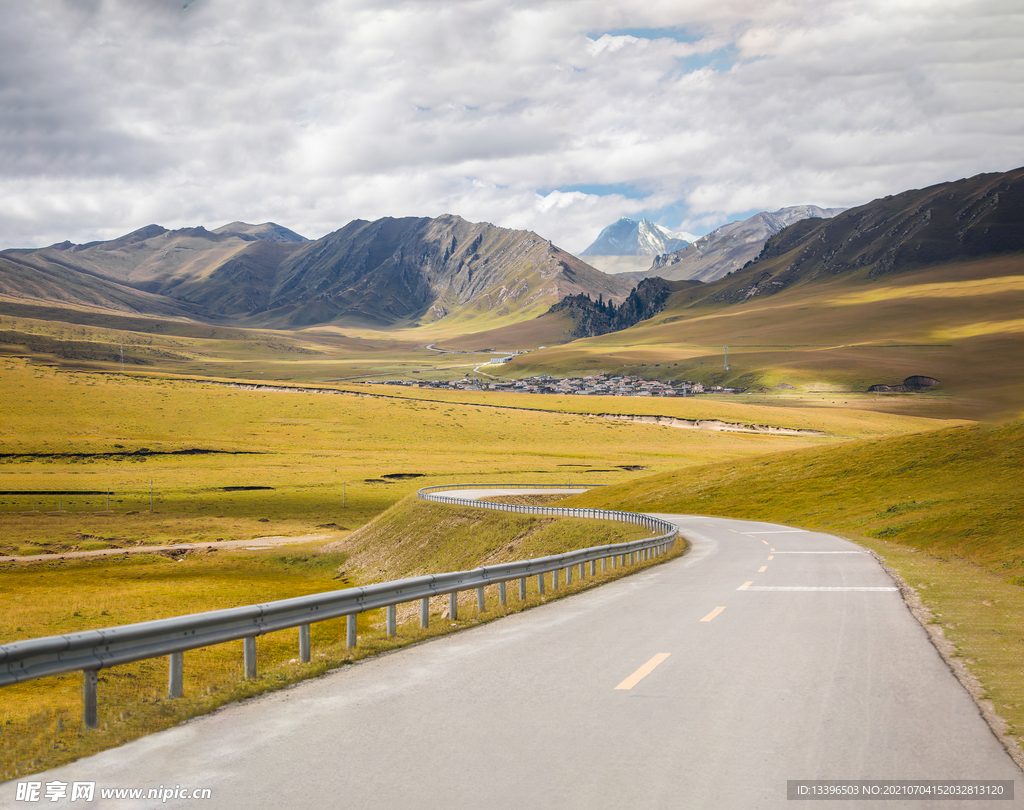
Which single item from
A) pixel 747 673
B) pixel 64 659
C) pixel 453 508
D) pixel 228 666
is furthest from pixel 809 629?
pixel 453 508

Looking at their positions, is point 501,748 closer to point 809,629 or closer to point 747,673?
point 747,673

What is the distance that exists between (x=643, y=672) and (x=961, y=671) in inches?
173

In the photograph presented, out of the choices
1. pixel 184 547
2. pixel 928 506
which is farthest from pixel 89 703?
pixel 184 547

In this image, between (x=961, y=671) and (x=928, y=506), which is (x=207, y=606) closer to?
(x=961, y=671)

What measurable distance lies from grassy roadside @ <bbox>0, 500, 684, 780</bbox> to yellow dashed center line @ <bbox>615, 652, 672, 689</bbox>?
4.20m

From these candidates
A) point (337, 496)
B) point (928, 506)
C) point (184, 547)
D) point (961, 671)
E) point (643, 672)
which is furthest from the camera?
point (337, 496)

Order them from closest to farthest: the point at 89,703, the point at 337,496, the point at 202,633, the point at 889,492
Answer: the point at 89,703 → the point at 202,633 → the point at 889,492 → the point at 337,496

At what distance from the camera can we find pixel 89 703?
28.5 ft

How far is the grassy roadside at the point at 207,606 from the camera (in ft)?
29.2

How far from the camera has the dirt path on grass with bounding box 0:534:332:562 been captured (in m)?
49.1

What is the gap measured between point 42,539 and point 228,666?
4245 cm

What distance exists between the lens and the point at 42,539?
179 ft

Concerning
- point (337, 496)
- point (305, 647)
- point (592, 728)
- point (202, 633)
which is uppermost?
point (202, 633)

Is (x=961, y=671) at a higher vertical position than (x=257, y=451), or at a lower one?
higher
